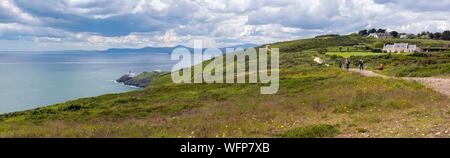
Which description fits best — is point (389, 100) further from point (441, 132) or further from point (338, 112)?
point (441, 132)

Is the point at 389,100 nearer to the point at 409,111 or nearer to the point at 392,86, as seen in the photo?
the point at 409,111

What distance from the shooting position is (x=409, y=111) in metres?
19.6

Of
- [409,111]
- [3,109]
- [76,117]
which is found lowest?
[3,109]

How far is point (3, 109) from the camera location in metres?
112

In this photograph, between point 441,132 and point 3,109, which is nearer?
point 441,132
